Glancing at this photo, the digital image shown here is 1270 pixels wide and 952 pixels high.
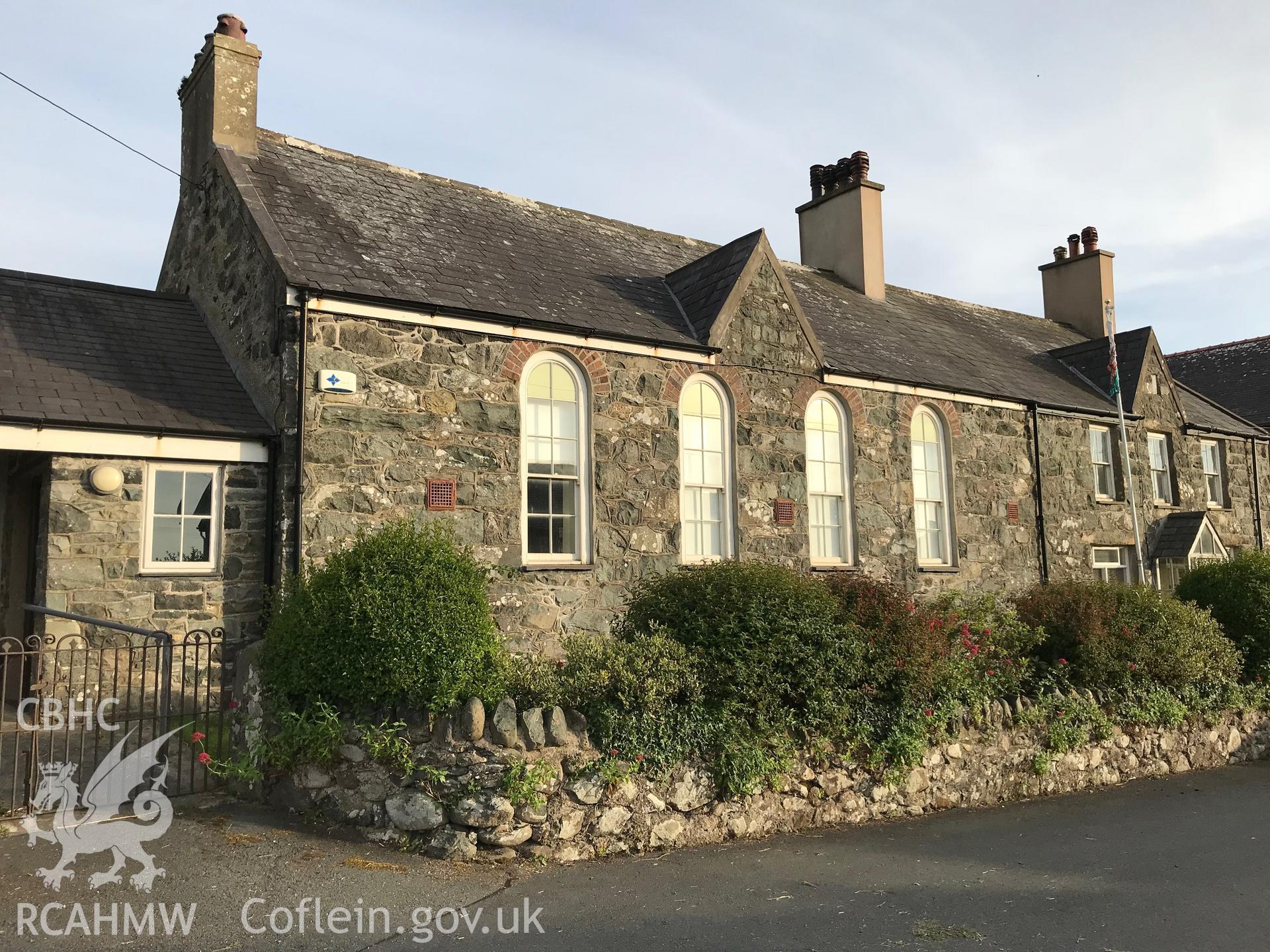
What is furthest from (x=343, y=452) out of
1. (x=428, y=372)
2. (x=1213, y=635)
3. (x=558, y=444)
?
(x=1213, y=635)

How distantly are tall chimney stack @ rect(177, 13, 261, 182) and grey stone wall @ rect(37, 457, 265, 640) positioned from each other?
17.5 feet

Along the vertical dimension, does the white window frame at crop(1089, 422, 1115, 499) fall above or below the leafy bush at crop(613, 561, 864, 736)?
above

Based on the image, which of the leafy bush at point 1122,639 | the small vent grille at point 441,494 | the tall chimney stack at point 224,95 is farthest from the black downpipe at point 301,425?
the leafy bush at point 1122,639

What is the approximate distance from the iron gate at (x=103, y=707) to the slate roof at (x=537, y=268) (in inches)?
170

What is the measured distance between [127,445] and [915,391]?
37.7 ft

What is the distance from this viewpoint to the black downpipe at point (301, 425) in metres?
10.6

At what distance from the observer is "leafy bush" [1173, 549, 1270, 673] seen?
44.6 feet

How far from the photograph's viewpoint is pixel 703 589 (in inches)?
363

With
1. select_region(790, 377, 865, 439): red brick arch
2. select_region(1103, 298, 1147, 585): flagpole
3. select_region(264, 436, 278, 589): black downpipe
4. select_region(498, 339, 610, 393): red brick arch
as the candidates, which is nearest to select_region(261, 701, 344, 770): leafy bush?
select_region(264, 436, 278, 589): black downpipe

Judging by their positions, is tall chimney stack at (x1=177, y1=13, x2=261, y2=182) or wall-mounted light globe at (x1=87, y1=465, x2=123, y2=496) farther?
tall chimney stack at (x1=177, y1=13, x2=261, y2=182)

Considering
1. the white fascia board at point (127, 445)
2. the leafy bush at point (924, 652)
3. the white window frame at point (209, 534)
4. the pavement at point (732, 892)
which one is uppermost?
the white fascia board at point (127, 445)

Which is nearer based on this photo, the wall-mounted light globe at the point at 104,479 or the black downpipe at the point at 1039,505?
the wall-mounted light globe at the point at 104,479

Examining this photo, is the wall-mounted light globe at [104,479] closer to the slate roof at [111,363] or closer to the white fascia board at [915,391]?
the slate roof at [111,363]

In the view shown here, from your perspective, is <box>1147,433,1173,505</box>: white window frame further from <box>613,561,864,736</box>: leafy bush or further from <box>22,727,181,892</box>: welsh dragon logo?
<box>22,727,181,892</box>: welsh dragon logo
